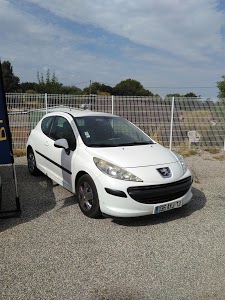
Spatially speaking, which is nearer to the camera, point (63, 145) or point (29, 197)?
point (63, 145)

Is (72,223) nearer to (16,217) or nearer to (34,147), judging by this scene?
(16,217)

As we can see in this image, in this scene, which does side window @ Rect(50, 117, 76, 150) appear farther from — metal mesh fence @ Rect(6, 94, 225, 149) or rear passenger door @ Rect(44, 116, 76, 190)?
metal mesh fence @ Rect(6, 94, 225, 149)

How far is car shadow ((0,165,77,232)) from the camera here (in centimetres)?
406

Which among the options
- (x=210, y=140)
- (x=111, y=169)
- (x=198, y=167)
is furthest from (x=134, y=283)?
(x=210, y=140)

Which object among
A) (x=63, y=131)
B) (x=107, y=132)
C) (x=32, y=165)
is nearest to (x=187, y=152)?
(x=107, y=132)

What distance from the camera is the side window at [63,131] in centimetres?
456

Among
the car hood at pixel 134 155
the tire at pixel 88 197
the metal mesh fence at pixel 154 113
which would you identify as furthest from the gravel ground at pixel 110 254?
the metal mesh fence at pixel 154 113

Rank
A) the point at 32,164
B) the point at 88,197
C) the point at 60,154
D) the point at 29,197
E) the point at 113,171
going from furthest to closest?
the point at 32,164
the point at 29,197
the point at 60,154
the point at 88,197
the point at 113,171

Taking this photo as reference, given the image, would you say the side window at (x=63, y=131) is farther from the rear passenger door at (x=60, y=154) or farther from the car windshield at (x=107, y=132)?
the car windshield at (x=107, y=132)

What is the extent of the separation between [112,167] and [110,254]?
3.73ft

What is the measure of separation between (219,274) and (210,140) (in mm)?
7487

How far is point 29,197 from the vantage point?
4.89 metres

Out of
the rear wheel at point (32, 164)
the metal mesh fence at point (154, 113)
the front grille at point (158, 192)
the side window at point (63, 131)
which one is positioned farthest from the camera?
the metal mesh fence at point (154, 113)

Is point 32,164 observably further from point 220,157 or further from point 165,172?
point 220,157
